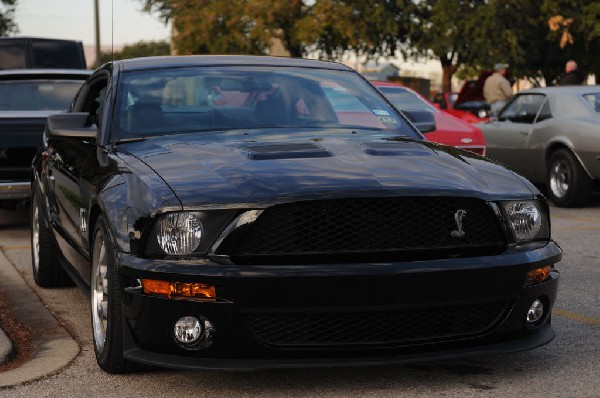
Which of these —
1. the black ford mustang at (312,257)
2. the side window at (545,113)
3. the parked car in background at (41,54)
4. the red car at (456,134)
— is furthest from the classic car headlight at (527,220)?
the parked car in background at (41,54)

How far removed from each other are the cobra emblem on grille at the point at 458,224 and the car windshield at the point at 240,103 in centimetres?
142

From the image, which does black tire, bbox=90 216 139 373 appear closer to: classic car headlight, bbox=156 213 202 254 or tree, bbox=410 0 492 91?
classic car headlight, bbox=156 213 202 254

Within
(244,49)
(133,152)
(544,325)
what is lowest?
(244,49)

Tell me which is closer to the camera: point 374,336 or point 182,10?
point 374,336

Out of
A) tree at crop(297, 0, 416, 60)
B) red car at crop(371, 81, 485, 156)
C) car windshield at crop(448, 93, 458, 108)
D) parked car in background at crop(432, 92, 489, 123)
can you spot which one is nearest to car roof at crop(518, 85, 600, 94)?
red car at crop(371, 81, 485, 156)

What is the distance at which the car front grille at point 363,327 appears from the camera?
16.2ft

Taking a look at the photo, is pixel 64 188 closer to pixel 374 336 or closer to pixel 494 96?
pixel 374 336

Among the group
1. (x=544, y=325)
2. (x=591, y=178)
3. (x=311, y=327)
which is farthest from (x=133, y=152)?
(x=591, y=178)

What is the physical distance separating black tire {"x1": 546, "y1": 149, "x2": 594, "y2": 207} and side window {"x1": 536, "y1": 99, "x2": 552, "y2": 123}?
1.62 feet

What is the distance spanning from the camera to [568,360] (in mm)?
5707

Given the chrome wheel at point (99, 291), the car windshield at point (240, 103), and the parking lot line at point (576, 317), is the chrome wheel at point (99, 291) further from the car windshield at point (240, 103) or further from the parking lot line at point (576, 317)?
the parking lot line at point (576, 317)

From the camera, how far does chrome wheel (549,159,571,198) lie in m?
14.3

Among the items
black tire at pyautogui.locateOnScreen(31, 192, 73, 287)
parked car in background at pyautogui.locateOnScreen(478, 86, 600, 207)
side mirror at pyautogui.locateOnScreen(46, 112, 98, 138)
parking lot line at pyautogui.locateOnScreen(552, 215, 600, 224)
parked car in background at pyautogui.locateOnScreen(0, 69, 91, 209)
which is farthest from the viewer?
parked car in background at pyautogui.locateOnScreen(478, 86, 600, 207)

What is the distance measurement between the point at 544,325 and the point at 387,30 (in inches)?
1467
